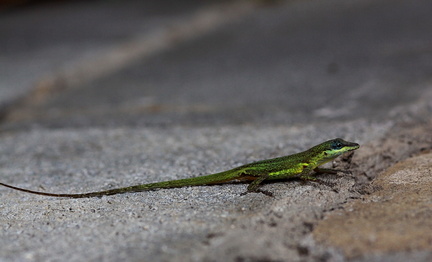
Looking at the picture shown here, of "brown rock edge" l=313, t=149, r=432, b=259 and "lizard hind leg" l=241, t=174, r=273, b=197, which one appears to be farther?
"lizard hind leg" l=241, t=174, r=273, b=197

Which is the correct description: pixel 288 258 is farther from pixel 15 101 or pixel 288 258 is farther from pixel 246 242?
pixel 15 101

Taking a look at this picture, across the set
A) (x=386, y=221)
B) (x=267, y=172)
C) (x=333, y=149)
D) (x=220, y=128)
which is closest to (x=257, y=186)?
(x=267, y=172)

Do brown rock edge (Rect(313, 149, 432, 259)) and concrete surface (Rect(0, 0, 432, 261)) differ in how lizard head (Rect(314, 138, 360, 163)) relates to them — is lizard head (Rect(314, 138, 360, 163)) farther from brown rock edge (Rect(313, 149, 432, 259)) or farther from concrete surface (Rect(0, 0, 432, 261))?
brown rock edge (Rect(313, 149, 432, 259))

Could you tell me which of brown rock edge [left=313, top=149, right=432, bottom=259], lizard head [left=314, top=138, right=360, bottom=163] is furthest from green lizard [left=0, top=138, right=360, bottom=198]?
brown rock edge [left=313, top=149, right=432, bottom=259]

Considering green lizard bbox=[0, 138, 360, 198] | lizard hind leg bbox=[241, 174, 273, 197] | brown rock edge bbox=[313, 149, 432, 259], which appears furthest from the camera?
green lizard bbox=[0, 138, 360, 198]

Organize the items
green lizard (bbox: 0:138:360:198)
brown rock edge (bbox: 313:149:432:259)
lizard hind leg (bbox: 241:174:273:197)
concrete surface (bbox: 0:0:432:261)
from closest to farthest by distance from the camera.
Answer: brown rock edge (bbox: 313:149:432:259), concrete surface (bbox: 0:0:432:261), lizard hind leg (bbox: 241:174:273:197), green lizard (bbox: 0:138:360:198)

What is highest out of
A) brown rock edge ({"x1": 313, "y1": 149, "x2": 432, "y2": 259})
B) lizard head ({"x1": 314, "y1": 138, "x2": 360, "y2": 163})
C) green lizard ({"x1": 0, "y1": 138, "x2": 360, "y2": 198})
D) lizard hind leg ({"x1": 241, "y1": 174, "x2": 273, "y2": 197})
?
lizard head ({"x1": 314, "y1": 138, "x2": 360, "y2": 163})

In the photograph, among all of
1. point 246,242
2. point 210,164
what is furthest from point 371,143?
point 246,242

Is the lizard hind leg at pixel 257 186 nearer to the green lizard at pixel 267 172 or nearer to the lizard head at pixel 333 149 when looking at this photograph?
the green lizard at pixel 267 172

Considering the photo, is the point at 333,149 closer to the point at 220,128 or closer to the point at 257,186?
the point at 257,186
